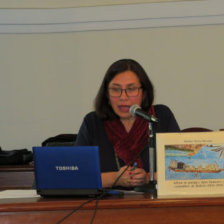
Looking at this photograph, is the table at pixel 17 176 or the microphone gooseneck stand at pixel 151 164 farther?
the table at pixel 17 176

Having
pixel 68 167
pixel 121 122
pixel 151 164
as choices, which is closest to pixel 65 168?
pixel 68 167

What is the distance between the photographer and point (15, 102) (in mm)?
4039

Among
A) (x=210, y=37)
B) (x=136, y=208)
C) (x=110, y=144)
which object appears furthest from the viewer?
(x=210, y=37)

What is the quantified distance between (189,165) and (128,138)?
28.3 inches

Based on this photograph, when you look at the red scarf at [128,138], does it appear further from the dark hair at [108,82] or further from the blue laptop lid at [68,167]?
the blue laptop lid at [68,167]

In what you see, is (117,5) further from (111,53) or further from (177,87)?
(177,87)

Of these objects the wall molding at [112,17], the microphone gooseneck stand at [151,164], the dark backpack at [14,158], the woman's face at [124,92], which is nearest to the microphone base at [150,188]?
the microphone gooseneck stand at [151,164]

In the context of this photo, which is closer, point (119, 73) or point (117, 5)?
point (119, 73)

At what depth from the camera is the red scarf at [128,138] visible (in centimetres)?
242

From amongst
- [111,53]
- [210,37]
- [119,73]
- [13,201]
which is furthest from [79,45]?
[13,201]

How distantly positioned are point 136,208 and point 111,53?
8.26 feet

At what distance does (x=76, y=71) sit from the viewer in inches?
159

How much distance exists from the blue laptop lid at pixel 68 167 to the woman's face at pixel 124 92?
749mm

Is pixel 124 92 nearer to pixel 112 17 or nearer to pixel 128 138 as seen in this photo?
pixel 128 138
